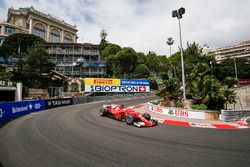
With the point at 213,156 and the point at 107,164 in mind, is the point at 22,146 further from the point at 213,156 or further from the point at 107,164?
the point at 213,156

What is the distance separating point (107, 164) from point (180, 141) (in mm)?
3971

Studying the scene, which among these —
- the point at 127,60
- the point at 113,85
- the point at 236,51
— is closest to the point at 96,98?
the point at 113,85

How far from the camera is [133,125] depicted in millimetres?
10242

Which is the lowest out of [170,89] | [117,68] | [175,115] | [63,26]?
[175,115]

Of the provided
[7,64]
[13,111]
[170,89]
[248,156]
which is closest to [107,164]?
[248,156]

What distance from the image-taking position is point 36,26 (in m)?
67.6

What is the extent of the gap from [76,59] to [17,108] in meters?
50.0

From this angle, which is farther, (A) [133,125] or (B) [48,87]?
(B) [48,87]

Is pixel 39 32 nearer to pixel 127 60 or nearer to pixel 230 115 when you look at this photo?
pixel 127 60

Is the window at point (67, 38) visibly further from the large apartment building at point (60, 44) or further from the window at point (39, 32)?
the window at point (39, 32)

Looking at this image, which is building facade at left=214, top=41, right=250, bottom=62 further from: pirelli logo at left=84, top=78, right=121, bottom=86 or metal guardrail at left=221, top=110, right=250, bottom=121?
metal guardrail at left=221, top=110, right=250, bottom=121

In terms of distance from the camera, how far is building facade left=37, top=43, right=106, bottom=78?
53188 millimetres

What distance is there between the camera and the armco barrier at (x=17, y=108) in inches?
484

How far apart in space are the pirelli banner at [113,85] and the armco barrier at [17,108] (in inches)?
592
